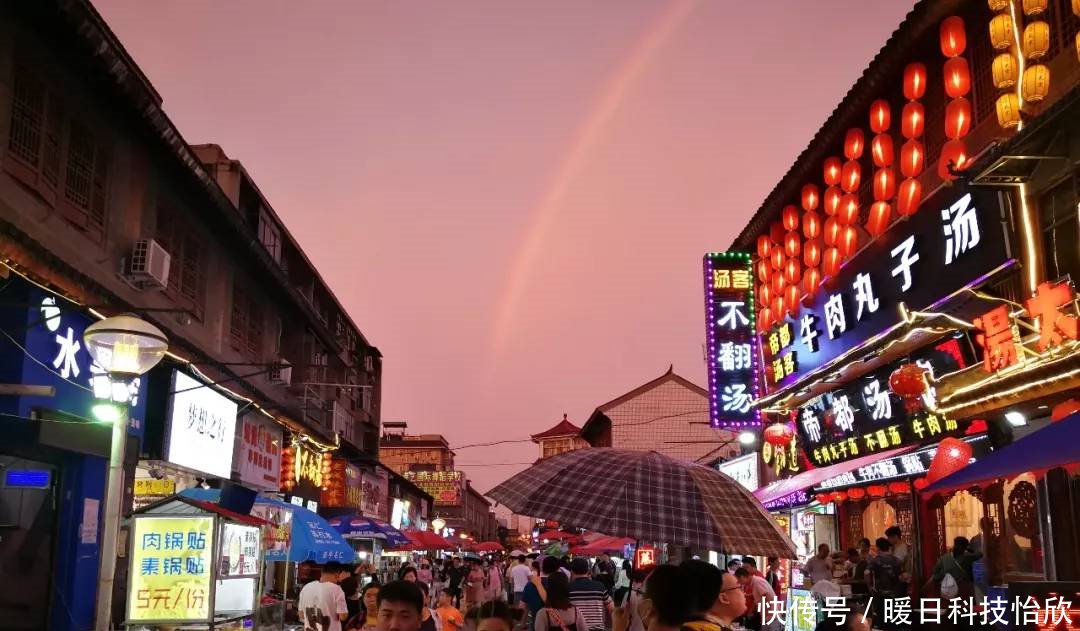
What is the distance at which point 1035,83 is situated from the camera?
12766 mm

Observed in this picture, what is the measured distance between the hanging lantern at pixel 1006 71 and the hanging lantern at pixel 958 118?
170 centimetres

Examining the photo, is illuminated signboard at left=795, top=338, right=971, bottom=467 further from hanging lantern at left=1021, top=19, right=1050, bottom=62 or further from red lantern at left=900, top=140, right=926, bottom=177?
hanging lantern at left=1021, top=19, right=1050, bottom=62

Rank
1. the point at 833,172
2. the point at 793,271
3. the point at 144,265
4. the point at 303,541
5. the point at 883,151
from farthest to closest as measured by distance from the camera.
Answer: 1. the point at 793,271
2. the point at 833,172
3. the point at 883,151
4. the point at 303,541
5. the point at 144,265

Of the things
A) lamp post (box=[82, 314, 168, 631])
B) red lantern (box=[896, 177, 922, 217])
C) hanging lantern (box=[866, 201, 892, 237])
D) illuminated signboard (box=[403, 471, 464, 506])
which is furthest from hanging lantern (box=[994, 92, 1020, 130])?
illuminated signboard (box=[403, 471, 464, 506])

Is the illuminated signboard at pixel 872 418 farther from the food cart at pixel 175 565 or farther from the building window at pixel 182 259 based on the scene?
the building window at pixel 182 259

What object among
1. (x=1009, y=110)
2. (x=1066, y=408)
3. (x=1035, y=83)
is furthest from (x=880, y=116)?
(x=1066, y=408)

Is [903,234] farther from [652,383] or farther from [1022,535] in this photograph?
[652,383]

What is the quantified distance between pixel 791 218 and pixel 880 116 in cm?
722

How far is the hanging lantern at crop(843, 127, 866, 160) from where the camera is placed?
20.4m

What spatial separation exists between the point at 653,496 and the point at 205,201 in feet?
50.3

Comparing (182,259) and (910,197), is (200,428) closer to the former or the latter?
(182,259)

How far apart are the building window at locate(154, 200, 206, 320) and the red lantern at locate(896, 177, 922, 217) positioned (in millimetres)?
13952

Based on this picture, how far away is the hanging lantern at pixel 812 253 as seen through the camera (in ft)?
75.2

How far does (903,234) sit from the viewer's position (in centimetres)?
1716
